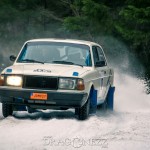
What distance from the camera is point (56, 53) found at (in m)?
13.4

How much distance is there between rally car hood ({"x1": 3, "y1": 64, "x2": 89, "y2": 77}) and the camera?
12.2 meters

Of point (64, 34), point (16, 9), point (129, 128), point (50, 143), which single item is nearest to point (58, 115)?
point (129, 128)

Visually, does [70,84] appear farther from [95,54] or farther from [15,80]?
[95,54]

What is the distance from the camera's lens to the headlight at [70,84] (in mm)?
12141

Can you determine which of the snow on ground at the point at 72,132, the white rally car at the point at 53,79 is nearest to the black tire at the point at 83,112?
the white rally car at the point at 53,79

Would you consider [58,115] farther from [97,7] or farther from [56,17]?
[56,17]

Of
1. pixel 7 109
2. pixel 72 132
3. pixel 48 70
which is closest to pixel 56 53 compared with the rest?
pixel 48 70

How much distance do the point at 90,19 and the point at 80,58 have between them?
19.0 m

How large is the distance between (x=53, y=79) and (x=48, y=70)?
0.27 metres

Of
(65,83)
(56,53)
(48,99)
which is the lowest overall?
(48,99)

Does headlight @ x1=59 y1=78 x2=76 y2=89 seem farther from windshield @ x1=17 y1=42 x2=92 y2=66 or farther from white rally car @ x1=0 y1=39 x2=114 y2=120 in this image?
windshield @ x1=17 y1=42 x2=92 y2=66

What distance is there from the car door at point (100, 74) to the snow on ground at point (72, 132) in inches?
18.7

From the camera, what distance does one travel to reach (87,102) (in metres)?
12.6

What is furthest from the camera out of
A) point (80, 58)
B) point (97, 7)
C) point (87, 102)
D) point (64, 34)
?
point (64, 34)
